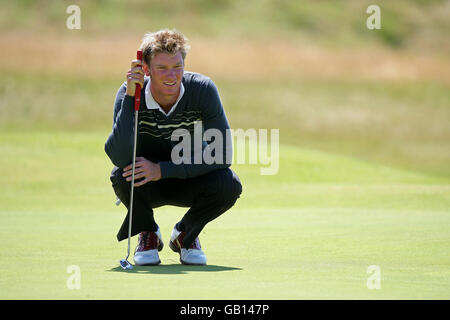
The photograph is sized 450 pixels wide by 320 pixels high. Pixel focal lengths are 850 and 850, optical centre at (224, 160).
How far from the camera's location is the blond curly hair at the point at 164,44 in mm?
4703

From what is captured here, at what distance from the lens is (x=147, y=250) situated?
15.6ft

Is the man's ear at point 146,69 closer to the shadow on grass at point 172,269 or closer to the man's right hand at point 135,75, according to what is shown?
the man's right hand at point 135,75

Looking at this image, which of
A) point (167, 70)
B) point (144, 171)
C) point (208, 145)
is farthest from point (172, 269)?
point (167, 70)

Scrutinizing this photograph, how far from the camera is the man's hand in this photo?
477 cm

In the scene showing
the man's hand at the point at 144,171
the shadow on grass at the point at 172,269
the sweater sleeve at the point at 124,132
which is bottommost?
the shadow on grass at the point at 172,269

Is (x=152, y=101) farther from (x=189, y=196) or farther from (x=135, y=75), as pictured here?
(x=189, y=196)

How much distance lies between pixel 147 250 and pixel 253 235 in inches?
61.9

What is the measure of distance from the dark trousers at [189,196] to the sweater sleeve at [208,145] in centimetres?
11

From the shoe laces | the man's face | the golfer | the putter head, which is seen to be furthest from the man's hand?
the putter head

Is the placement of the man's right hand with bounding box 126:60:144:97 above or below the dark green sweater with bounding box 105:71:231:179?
above

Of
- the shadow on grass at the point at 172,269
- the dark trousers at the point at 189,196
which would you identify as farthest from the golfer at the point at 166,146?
the shadow on grass at the point at 172,269

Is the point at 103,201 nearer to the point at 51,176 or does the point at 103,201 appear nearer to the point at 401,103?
the point at 51,176

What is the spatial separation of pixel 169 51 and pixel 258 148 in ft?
27.7

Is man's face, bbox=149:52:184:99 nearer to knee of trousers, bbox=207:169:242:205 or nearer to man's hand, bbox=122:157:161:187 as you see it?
man's hand, bbox=122:157:161:187
